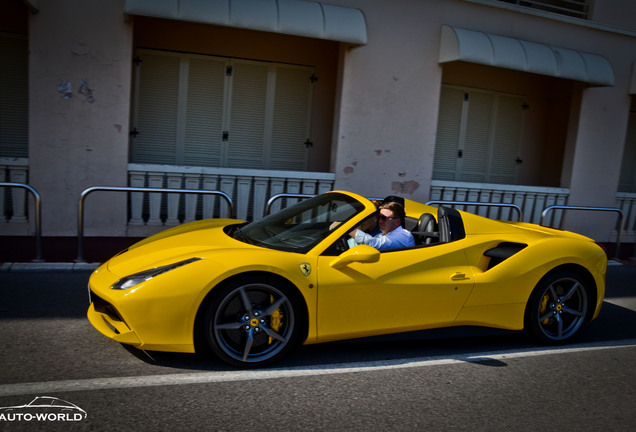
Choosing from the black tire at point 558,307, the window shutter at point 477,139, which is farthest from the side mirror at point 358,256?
the window shutter at point 477,139

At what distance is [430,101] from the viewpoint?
10.7 meters

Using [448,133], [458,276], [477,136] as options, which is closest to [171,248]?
[458,276]

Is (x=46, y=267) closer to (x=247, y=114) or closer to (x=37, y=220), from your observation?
(x=37, y=220)

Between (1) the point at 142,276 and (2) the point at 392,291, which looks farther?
(2) the point at 392,291

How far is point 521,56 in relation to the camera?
1047 cm

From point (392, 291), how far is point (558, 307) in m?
1.79

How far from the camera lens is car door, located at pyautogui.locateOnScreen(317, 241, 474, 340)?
13.7ft

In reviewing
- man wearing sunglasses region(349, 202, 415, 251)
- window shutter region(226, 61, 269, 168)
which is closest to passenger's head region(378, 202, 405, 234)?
man wearing sunglasses region(349, 202, 415, 251)

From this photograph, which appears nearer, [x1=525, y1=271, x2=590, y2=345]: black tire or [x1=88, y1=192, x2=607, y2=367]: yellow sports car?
[x1=88, y1=192, x2=607, y2=367]: yellow sports car

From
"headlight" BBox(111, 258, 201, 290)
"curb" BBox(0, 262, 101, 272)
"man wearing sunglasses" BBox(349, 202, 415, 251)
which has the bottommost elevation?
"curb" BBox(0, 262, 101, 272)

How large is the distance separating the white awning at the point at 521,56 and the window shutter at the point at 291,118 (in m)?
2.78

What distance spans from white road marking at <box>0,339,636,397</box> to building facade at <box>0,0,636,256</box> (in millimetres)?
5803

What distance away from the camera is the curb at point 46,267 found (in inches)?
262

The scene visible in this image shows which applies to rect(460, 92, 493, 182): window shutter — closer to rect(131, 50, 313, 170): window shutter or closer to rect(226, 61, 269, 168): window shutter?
rect(131, 50, 313, 170): window shutter
